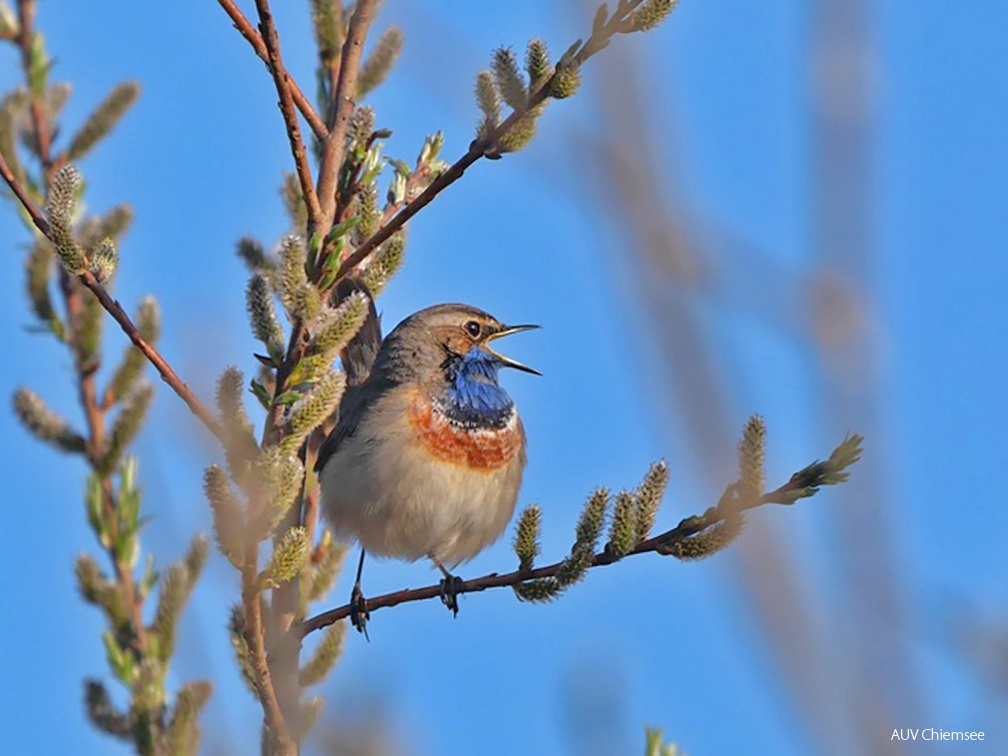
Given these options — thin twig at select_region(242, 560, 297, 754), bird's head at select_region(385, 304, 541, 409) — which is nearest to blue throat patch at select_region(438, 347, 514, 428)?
bird's head at select_region(385, 304, 541, 409)

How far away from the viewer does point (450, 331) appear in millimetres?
7312

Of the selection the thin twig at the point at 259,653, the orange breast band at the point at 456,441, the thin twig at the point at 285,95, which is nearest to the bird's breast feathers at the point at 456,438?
the orange breast band at the point at 456,441

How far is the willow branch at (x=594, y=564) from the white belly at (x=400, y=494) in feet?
7.05

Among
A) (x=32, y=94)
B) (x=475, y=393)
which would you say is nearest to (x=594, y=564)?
(x=32, y=94)

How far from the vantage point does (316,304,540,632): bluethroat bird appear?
6543mm

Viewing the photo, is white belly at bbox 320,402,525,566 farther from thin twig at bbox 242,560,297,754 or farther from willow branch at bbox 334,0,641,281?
willow branch at bbox 334,0,641,281

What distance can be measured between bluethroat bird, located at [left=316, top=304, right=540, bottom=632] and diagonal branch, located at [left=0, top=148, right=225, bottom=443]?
9.05ft

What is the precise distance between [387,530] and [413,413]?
0.54m

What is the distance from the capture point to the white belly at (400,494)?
652 cm

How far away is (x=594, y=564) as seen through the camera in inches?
140

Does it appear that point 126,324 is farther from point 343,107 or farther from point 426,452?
point 426,452

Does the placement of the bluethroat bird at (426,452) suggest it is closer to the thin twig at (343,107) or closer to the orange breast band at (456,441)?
the orange breast band at (456,441)

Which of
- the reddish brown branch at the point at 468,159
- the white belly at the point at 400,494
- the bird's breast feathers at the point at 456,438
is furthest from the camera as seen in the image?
the bird's breast feathers at the point at 456,438

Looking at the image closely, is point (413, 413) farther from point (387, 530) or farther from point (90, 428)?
point (90, 428)
